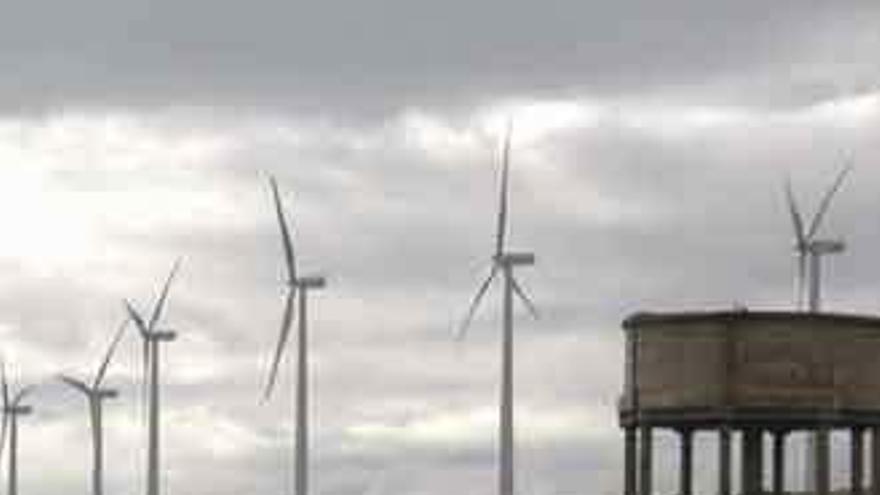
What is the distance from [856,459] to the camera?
363ft

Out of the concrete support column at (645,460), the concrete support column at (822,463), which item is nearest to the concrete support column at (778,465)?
the concrete support column at (822,463)

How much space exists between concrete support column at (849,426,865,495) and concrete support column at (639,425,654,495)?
6.69m

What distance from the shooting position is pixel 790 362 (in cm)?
10556

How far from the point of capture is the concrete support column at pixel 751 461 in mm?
109750

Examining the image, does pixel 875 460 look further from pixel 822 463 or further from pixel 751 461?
pixel 751 461

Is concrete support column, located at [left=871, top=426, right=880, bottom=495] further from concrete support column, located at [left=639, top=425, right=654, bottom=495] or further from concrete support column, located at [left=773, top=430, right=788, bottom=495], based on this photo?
concrete support column, located at [left=639, top=425, right=654, bottom=495]

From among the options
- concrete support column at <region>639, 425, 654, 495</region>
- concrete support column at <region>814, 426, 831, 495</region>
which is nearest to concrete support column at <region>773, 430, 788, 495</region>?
concrete support column at <region>814, 426, 831, 495</region>

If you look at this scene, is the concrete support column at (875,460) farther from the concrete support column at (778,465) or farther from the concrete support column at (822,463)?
the concrete support column at (778,465)

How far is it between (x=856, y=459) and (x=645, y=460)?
23.7 feet

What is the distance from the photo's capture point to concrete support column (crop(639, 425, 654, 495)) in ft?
358

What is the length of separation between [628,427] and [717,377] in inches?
192

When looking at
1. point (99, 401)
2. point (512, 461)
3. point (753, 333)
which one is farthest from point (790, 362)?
point (99, 401)

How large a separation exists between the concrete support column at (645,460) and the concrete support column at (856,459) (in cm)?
669

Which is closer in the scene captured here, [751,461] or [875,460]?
[751,461]
